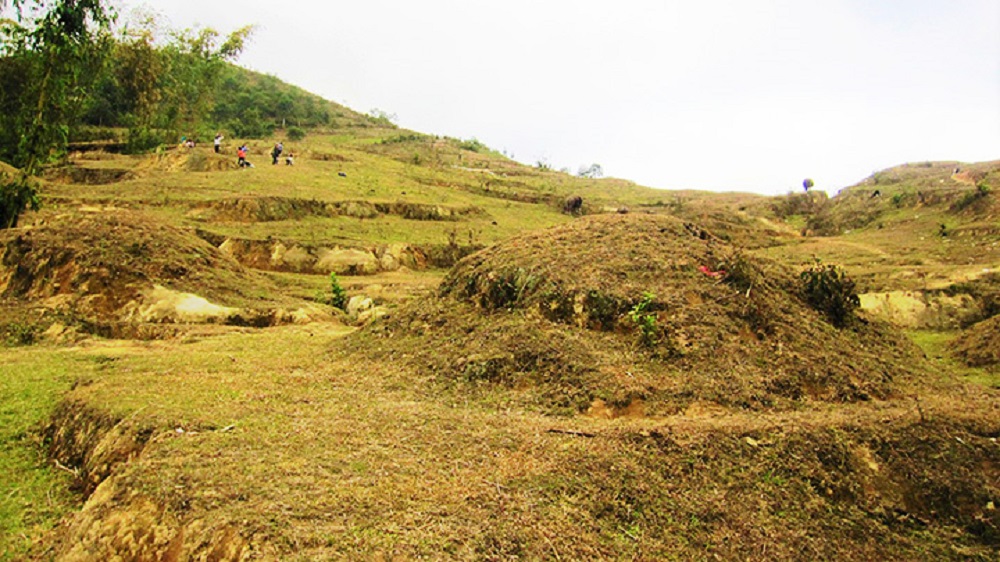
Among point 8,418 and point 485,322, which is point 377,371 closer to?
point 485,322

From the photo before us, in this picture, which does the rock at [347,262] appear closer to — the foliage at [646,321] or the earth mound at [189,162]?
the earth mound at [189,162]

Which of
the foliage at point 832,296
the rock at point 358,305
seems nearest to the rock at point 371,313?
the rock at point 358,305

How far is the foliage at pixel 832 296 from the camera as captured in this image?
36.2 ft

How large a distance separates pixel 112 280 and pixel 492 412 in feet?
36.2

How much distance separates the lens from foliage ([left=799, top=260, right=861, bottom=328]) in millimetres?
11023

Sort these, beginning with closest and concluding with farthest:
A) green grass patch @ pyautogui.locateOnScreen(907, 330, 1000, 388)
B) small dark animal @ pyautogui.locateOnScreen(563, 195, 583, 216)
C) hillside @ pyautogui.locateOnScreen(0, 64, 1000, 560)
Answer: hillside @ pyautogui.locateOnScreen(0, 64, 1000, 560) < green grass patch @ pyautogui.locateOnScreen(907, 330, 1000, 388) < small dark animal @ pyautogui.locateOnScreen(563, 195, 583, 216)

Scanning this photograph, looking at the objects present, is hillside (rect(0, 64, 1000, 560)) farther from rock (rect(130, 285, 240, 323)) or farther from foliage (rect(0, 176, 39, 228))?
foliage (rect(0, 176, 39, 228))

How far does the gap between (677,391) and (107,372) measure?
837 centimetres

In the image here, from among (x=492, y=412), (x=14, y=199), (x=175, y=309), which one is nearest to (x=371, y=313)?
(x=175, y=309)

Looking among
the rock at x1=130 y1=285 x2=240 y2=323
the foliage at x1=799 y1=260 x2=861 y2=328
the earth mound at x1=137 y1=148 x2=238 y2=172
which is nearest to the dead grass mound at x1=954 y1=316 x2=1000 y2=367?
the foliage at x1=799 y1=260 x2=861 y2=328

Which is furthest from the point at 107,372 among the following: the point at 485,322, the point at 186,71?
the point at 186,71

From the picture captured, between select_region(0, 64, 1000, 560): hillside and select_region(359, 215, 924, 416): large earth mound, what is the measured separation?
5 cm

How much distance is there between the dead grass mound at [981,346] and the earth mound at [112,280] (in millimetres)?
16972

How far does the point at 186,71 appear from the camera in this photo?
45.8 m
